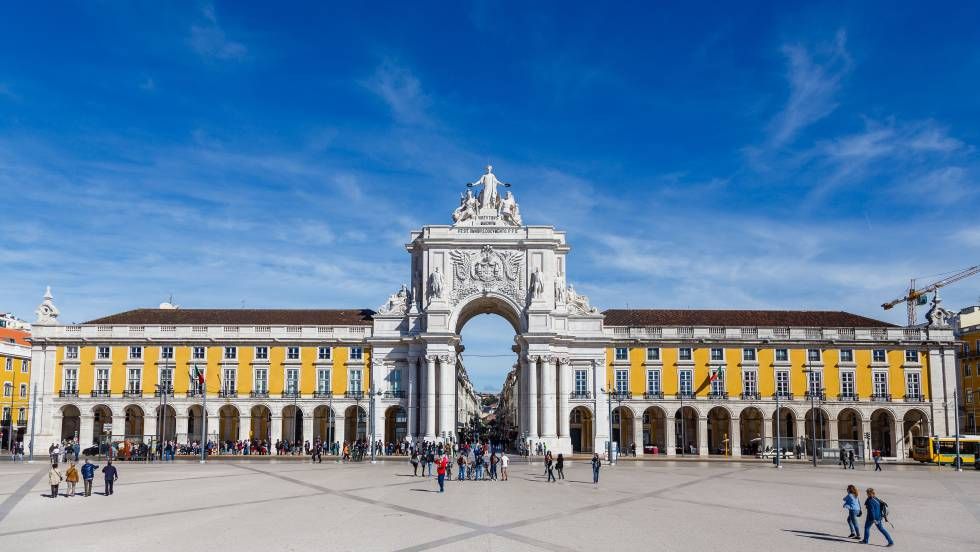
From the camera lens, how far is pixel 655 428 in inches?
3093

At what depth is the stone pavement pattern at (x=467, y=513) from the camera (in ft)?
74.9

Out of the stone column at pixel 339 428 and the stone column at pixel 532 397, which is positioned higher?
the stone column at pixel 532 397

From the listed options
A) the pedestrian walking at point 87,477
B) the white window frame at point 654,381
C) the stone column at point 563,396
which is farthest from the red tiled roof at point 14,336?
the white window frame at point 654,381

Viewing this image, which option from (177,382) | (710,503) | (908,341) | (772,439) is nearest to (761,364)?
(772,439)

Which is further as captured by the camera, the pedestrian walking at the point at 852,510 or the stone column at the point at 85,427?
the stone column at the point at 85,427

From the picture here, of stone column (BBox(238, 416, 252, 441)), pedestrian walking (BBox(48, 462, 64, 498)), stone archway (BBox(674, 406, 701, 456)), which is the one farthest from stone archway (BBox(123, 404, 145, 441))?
stone archway (BBox(674, 406, 701, 456))

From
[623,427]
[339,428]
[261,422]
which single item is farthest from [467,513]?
[261,422]

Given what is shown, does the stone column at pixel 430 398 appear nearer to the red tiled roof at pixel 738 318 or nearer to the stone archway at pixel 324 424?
the stone archway at pixel 324 424

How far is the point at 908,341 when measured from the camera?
3041 inches

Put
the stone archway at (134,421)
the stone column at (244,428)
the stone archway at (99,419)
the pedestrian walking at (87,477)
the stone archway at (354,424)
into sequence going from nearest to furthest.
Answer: the pedestrian walking at (87,477)
the stone column at (244,428)
the stone archway at (99,419)
the stone archway at (354,424)
the stone archway at (134,421)

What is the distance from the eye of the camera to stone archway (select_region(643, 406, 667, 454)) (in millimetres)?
76875

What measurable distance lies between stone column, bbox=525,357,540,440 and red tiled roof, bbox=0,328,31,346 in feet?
179

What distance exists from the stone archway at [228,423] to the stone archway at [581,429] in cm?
3061

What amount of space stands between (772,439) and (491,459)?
3830 cm
